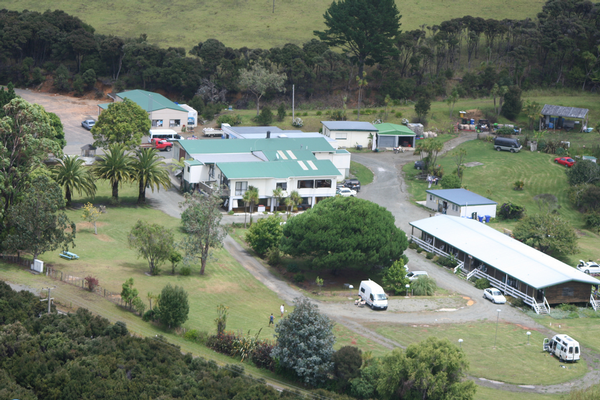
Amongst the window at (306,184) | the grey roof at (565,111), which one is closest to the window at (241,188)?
the window at (306,184)

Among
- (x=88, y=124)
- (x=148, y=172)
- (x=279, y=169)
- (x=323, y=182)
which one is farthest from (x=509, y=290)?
(x=88, y=124)

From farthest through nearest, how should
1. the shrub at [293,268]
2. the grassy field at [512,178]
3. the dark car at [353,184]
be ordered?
the dark car at [353,184] < the grassy field at [512,178] < the shrub at [293,268]

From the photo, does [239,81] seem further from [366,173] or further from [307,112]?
[366,173]

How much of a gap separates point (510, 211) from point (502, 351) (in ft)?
124

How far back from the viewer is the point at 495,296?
66000 millimetres

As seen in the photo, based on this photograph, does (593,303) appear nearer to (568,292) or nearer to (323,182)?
(568,292)

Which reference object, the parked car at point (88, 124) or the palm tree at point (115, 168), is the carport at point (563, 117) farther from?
the parked car at point (88, 124)

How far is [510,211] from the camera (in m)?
89.2

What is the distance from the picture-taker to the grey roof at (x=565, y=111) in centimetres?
12262

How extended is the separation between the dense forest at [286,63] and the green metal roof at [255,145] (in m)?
38.7

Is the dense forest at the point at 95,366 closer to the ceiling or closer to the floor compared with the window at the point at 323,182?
closer to the floor

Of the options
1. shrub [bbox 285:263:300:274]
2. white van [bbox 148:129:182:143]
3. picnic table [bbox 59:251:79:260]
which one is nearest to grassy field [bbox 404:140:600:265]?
shrub [bbox 285:263:300:274]

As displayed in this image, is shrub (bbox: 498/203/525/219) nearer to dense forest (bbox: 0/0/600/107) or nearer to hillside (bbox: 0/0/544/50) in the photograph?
dense forest (bbox: 0/0/600/107)

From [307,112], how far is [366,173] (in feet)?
109
